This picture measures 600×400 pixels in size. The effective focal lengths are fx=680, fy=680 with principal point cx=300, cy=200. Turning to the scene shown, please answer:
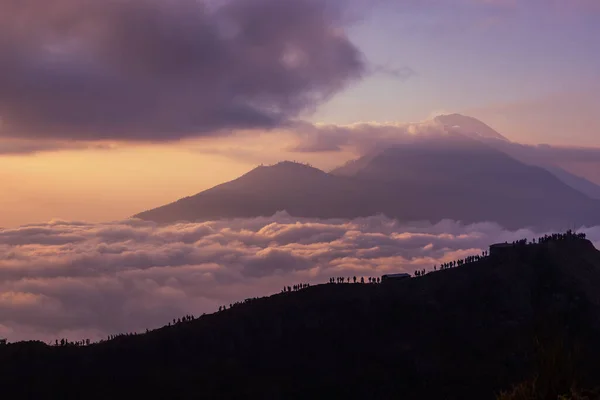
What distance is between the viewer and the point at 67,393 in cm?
19562

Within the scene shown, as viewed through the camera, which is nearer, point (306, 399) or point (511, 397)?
point (511, 397)

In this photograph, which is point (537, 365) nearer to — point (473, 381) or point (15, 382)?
point (473, 381)

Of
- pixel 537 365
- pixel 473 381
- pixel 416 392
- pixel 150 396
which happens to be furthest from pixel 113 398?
pixel 537 365

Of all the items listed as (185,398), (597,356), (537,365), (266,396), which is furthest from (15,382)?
(537,365)

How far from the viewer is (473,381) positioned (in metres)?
198

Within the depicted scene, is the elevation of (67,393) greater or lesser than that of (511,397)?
lesser

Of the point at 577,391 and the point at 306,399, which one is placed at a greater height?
the point at 577,391

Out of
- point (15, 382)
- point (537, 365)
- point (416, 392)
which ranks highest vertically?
point (537, 365)

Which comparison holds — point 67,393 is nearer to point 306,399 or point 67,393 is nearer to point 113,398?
point 113,398

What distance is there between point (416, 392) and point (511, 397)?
166 m

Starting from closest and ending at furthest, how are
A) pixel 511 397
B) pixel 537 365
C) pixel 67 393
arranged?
pixel 511 397, pixel 537 365, pixel 67 393

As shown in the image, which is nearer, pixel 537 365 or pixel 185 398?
pixel 537 365

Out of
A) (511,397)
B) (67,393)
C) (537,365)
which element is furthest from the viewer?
(67,393)

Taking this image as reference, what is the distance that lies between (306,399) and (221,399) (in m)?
24.8
